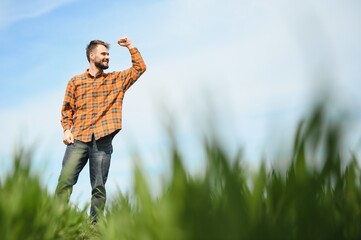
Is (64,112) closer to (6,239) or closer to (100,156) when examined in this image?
(100,156)

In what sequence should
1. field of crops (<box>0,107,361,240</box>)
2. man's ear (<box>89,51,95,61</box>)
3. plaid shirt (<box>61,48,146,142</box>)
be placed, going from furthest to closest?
man's ear (<box>89,51,95,61</box>) < plaid shirt (<box>61,48,146,142</box>) < field of crops (<box>0,107,361,240</box>)

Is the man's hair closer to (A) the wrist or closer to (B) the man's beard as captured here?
(B) the man's beard

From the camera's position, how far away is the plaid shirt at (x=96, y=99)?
5.86 m

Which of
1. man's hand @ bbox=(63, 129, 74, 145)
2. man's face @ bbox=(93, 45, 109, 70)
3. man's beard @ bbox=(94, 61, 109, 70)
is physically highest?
man's face @ bbox=(93, 45, 109, 70)

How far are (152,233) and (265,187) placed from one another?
0.48 metres

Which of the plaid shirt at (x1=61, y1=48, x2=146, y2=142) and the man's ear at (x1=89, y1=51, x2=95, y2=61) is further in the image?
the man's ear at (x1=89, y1=51, x2=95, y2=61)

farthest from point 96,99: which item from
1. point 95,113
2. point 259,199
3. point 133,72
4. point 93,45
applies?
point 259,199

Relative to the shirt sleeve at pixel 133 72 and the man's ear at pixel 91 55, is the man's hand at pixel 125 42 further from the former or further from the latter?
the man's ear at pixel 91 55

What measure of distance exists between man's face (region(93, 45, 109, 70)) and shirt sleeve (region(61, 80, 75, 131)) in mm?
417

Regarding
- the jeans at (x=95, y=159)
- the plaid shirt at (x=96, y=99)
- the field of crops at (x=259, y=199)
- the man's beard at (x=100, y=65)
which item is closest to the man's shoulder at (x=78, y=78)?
the plaid shirt at (x=96, y=99)

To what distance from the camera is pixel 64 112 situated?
6156 mm

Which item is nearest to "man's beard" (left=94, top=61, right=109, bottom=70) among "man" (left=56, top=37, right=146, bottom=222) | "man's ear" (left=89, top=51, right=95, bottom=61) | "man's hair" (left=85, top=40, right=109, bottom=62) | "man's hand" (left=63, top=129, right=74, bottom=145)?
"man" (left=56, top=37, right=146, bottom=222)

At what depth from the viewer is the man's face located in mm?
6359

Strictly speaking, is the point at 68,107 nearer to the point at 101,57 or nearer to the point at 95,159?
the point at 101,57
